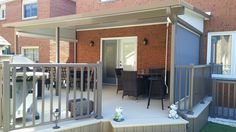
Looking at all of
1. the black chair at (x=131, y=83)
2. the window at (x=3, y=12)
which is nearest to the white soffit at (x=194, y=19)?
the black chair at (x=131, y=83)

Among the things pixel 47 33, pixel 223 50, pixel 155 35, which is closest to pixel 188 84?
pixel 223 50

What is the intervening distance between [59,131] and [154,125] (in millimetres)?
1783

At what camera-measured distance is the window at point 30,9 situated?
14797 millimetres

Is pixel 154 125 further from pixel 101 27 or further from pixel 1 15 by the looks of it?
pixel 1 15

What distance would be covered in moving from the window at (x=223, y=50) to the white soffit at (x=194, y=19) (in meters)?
0.59

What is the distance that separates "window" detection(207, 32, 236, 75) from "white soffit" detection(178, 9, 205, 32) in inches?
23.3

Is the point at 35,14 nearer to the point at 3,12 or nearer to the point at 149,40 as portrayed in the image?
the point at 3,12

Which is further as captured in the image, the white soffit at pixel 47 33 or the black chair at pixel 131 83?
the white soffit at pixel 47 33

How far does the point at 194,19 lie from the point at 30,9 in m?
11.9

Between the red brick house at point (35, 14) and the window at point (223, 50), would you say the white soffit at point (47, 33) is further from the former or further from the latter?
the window at point (223, 50)

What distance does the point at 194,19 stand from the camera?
7160 millimetres

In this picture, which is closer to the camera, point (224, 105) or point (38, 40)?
point (224, 105)

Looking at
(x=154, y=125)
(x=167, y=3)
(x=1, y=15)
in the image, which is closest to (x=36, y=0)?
(x=1, y=15)

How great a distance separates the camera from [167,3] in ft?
15.2
